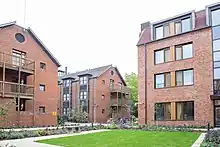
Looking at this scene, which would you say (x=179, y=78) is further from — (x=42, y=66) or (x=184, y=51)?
(x=42, y=66)

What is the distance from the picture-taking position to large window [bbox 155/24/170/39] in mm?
27797

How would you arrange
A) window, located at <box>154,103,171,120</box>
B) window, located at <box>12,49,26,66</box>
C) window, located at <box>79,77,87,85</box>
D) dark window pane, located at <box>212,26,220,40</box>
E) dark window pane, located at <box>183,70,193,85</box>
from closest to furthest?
dark window pane, located at <box>212,26,220,40</box>
window, located at <box>12,49,26,66</box>
dark window pane, located at <box>183,70,193,85</box>
window, located at <box>154,103,171,120</box>
window, located at <box>79,77,87,85</box>

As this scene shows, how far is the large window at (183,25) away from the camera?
26.2 meters

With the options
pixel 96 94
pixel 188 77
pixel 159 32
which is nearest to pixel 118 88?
pixel 96 94

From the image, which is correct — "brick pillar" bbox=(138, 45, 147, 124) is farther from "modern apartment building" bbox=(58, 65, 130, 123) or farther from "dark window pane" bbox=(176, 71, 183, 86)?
"modern apartment building" bbox=(58, 65, 130, 123)

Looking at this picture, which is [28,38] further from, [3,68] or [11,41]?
[3,68]

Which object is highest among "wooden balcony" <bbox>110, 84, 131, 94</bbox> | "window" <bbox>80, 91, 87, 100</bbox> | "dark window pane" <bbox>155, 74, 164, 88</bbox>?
"dark window pane" <bbox>155, 74, 164, 88</bbox>

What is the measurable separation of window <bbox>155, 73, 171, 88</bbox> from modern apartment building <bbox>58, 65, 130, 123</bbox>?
14.4 metres

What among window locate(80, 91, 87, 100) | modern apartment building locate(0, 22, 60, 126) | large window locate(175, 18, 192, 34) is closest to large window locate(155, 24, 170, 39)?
large window locate(175, 18, 192, 34)

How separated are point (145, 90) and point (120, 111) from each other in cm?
1763

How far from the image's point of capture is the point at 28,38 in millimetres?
27672

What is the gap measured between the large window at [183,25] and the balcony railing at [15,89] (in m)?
15.4

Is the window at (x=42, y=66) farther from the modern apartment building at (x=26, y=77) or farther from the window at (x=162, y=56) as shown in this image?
the window at (x=162, y=56)

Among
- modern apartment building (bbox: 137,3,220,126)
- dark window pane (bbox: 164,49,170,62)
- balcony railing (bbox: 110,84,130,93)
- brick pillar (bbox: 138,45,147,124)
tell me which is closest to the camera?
modern apartment building (bbox: 137,3,220,126)
